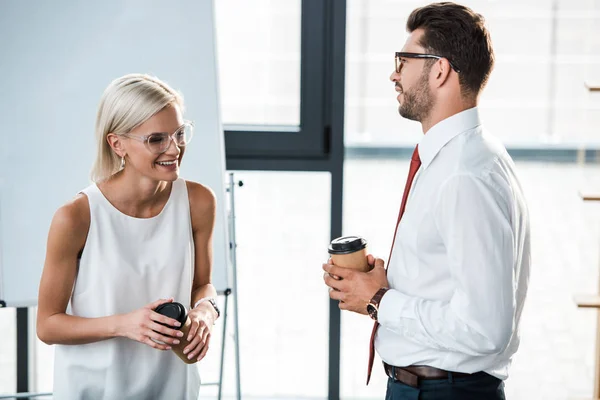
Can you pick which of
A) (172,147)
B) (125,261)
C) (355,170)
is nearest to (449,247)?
(172,147)

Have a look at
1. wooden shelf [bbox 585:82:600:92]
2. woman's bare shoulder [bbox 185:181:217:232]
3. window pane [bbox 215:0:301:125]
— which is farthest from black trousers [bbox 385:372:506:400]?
window pane [bbox 215:0:301:125]

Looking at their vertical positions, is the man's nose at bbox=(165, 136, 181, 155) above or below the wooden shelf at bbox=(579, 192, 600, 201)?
above

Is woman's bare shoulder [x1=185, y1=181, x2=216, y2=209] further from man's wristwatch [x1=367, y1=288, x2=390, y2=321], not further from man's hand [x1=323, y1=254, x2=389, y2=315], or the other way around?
man's wristwatch [x1=367, y1=288, x2=390, y2=321]

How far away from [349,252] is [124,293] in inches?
25.9

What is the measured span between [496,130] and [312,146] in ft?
2.48

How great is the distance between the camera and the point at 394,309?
5.75ft

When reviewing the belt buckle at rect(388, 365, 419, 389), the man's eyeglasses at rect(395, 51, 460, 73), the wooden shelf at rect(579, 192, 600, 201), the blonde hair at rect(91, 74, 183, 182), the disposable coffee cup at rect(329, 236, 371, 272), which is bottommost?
the belt buckle at rect(388, 365, 419, 389)

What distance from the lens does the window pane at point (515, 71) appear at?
302 centimetres

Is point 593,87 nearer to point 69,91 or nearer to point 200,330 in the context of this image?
point 200,330

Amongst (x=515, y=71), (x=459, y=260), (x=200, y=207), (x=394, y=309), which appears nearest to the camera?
(x=459, y=260)

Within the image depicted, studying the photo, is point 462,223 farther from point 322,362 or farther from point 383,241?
point 322,362

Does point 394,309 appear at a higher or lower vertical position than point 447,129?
lower

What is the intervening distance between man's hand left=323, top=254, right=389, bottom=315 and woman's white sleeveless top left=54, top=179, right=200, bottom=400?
0.51 meters

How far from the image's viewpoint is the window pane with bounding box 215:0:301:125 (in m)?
3.10
